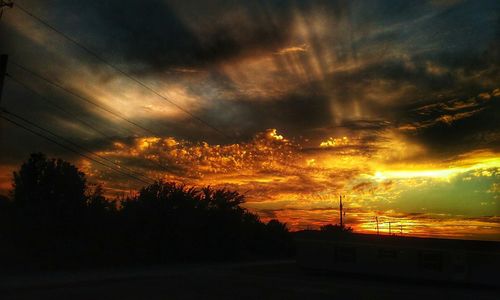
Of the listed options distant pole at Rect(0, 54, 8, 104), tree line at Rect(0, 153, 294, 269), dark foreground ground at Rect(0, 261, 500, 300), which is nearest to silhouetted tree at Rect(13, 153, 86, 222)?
tree line at Rect(0, 153, 294, 269)

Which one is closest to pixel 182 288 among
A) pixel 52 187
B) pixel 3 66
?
pixel 3 66

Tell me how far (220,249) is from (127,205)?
10.6 metres

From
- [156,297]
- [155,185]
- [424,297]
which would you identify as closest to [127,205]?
[155,185]

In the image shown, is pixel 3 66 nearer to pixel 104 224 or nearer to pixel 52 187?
pixel 104 224

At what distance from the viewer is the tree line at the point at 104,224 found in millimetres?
30672

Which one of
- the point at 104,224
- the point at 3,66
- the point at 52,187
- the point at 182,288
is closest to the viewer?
the point at 3,66

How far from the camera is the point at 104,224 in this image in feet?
116

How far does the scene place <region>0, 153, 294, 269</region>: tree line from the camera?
30672 millimetres

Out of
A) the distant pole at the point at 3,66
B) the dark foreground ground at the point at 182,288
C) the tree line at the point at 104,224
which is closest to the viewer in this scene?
the dark foreground ground at the point at 182,288

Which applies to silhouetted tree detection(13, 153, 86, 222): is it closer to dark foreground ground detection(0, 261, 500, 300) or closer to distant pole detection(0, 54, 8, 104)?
dark foreground ground detection(0, 261, 500, 300)

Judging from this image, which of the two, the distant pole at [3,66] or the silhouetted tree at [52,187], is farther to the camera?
the silhouetted tree at [52,187]

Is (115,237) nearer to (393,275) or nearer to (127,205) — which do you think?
(127,205)

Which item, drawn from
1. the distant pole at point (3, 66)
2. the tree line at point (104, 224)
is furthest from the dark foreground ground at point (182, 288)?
the distant pole at point (3, 66)

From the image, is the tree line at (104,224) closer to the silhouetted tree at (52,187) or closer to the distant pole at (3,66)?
the silhouetted tree at (52,187)
